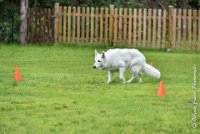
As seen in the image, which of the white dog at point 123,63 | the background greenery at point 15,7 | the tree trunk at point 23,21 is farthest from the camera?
the background greenery at point 15,7

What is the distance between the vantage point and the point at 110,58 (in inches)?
696

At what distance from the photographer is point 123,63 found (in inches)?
698

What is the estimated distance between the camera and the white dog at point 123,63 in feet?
57.7

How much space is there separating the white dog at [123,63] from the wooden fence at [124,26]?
1233cm

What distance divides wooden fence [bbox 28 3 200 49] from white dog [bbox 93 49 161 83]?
12.3 m

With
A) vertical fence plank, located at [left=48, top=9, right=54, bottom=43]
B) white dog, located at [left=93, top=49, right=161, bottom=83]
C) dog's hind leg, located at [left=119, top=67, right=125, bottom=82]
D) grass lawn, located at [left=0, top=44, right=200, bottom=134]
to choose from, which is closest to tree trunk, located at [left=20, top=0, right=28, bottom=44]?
vertical fence plank, located at [left=48, top=9, right=54, bottom=43]

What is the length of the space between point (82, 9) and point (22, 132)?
2066 cm

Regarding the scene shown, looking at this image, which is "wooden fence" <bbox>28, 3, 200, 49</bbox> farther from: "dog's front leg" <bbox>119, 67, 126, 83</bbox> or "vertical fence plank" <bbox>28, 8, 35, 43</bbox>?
"dog's front leg" <bbox>119, 67, 126, 83</bbox>

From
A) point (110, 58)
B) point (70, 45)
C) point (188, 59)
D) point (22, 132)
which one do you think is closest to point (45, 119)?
point (22, 132)

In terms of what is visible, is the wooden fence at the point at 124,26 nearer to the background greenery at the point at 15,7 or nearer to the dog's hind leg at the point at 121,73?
the background greenery at the point at 15,7

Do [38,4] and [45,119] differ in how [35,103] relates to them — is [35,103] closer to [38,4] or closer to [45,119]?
[45,119]

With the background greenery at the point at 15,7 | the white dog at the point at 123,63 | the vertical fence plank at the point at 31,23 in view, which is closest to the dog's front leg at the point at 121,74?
the white dog at the point at 123,63

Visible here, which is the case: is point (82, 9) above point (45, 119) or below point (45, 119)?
above

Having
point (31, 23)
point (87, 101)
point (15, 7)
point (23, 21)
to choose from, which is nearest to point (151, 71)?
point (87, 101)
